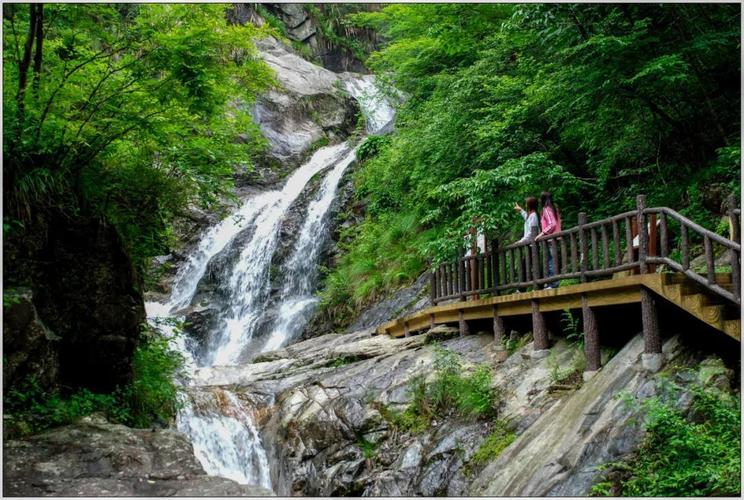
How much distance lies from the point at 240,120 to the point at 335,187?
16143 millimetres

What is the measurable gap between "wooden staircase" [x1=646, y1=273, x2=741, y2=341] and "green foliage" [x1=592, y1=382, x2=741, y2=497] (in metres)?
0.68

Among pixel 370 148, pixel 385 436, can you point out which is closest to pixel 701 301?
pixel 385 436

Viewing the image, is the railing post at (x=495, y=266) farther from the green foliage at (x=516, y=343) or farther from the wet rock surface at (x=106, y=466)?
the wet rock surface at (x=106, y=466)

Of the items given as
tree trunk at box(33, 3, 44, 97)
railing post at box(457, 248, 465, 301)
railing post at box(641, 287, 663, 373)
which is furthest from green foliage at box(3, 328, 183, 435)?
railing post at box(641, 287, 663, 373)

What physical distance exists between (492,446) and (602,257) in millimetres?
3871

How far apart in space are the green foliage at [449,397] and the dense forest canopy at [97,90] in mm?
4871

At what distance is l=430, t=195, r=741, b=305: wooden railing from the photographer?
6570 millimetres

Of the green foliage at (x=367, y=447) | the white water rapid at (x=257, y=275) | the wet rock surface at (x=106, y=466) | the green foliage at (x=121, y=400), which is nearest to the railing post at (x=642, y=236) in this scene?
the green foliage at (x=367, y=447)

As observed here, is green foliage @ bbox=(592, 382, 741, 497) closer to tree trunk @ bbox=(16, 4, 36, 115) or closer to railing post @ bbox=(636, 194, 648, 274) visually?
railing post @ bbox=(636, 194, 648, 274)

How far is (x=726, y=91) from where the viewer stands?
11469 mm

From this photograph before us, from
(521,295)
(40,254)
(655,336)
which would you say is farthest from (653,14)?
(40,254)

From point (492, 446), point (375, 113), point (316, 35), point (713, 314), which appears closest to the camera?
point (713, 314)

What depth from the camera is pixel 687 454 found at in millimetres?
6031

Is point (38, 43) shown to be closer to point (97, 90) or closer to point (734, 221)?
point (97, 90)
